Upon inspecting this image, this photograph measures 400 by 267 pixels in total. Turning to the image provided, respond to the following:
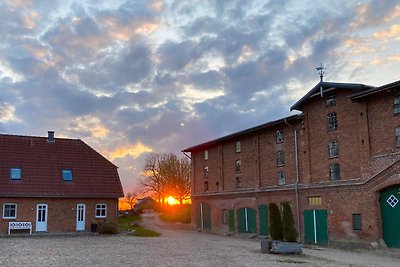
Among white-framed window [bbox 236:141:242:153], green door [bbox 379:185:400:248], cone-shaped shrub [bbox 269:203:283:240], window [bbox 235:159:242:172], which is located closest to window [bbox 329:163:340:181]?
green door [bbox 379:185:400:248]

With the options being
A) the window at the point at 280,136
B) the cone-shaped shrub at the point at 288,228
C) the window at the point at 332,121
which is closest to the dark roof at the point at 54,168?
the window at the point at 280,136

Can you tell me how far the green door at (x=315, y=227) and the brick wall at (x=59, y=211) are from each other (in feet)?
50.2

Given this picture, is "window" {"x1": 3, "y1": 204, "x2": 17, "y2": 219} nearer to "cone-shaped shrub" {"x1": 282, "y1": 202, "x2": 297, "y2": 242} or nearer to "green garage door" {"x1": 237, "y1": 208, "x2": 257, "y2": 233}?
"green garage door" {"x1": 237, "y1": 208, "x2": 257, "y2": 233}

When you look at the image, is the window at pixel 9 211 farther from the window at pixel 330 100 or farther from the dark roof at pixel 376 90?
the dark roof at pixel 376 90

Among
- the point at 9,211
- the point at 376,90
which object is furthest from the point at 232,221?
the point at 376,90

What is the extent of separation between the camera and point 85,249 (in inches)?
942

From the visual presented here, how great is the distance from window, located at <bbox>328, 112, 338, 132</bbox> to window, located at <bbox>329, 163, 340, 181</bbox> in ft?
7.64

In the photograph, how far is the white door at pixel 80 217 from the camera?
36.2 m

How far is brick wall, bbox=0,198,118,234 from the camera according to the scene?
3425cm

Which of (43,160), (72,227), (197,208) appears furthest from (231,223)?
(43,160)

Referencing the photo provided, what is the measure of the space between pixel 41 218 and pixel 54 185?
262cm

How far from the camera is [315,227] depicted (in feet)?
99.9

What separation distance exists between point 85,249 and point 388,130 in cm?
1753

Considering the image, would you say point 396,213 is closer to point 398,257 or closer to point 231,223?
point 398,257
